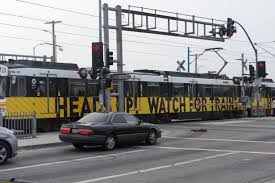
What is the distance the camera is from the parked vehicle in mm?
13258

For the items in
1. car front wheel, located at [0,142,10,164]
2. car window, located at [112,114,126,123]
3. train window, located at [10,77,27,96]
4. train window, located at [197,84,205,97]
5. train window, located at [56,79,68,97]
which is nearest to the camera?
car front wheel, located at [0,142,10,164]

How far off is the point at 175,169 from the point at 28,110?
1309 cm

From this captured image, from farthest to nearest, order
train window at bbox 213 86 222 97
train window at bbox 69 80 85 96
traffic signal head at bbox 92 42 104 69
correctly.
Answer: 1. train window at bbox 213 86 222 97
2. train window at bbox 69 80 85 96
3. traffic signal head at bbox 92 42 104 69

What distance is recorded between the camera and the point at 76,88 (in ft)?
87.2

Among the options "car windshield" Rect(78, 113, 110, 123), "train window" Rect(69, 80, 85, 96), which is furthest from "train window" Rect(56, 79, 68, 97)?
"car windshield" Rect(78, 113, 110, 123)

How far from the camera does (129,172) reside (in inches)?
460

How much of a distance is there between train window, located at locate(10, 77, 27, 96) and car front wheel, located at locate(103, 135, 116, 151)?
26.6 ft

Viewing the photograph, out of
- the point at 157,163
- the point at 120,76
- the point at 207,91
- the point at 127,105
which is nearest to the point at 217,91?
the point at 207,91

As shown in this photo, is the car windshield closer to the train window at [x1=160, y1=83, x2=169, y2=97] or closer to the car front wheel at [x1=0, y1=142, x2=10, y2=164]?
the car front wheel at [x1=0, y1=142, x2=10, y2=164]

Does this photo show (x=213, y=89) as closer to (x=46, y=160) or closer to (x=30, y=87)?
(x=30, y=87)

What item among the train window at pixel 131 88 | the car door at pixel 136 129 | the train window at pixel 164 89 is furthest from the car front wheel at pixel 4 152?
the train window at pixel 164 89

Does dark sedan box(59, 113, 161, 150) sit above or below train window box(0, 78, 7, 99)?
below

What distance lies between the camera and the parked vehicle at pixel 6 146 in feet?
43.5

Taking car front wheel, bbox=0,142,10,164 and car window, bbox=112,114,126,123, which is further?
car window, bbox=112,114,126,123
